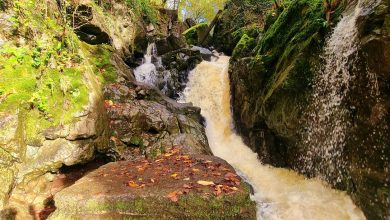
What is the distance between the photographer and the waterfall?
522cm

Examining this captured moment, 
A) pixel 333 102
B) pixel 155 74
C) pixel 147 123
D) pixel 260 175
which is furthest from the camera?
pixel 155 74

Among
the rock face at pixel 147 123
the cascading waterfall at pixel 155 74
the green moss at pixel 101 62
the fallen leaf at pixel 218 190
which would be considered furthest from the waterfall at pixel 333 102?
the cascading waterfall at pixel 155 74

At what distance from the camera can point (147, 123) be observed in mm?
8398

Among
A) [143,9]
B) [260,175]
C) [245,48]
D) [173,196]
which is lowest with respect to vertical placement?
[260,175]

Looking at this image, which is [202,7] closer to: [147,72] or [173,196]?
[147,72]

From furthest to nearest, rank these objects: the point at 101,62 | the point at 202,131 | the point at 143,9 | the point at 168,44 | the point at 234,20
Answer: the point at 234,20 < the point at 168,44 < the point at 143,9 < the point at 101,62 < the point at 202,131

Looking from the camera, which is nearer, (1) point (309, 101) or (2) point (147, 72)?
(1) point (309, 101)

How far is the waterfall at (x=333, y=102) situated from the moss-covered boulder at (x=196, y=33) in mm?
16600

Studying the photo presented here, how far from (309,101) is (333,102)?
72 centimetres

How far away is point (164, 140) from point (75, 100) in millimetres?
2630

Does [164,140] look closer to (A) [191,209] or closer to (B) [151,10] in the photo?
(A) [191,209]

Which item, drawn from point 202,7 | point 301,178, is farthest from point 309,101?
point 202,7

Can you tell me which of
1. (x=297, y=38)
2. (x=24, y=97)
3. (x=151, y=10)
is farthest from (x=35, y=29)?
(x=151, y=10)

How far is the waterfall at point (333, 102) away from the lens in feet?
17.1
